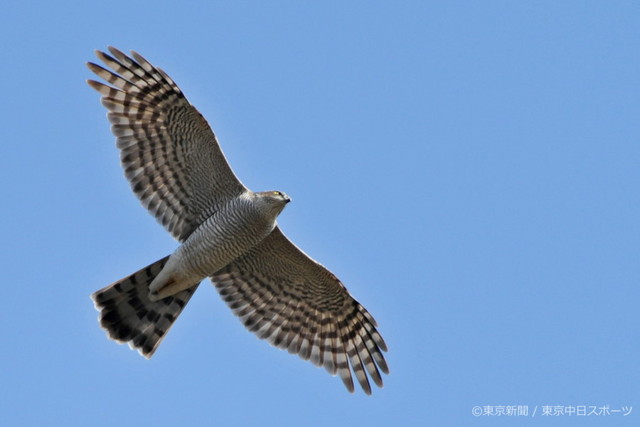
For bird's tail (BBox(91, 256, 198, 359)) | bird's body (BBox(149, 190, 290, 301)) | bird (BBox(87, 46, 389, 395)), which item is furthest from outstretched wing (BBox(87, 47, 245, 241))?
bird's tail (BBox(91, 256, 198, 359))

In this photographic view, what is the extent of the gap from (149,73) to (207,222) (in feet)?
7.58

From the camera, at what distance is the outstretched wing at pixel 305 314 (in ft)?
68.5

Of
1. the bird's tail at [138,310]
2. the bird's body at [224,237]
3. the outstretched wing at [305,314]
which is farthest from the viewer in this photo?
the outstretched wing at [305,314]

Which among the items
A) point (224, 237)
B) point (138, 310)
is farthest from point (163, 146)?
point (138, 310)

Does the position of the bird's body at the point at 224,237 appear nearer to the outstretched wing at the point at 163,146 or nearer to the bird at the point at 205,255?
the bird at the point at 205,255

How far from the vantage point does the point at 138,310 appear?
66.8 ft

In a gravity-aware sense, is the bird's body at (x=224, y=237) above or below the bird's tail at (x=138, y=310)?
above

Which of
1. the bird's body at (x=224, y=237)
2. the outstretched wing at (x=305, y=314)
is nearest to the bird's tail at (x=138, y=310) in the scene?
the bird's body at (x=224, y=237)

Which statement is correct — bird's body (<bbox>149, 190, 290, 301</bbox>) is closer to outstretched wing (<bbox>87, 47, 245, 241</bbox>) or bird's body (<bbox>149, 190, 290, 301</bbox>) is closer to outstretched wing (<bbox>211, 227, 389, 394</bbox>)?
outstretched wing (<bbox>87, 47, 245, 241</bbox>)

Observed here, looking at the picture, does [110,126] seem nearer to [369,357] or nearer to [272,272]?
[272,272]

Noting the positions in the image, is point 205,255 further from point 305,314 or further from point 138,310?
point 305,314

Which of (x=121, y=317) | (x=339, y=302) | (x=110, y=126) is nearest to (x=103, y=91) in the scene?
(x=110, y=126)

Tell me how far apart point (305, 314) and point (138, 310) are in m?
2.67

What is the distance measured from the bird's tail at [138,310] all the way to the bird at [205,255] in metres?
0.02
